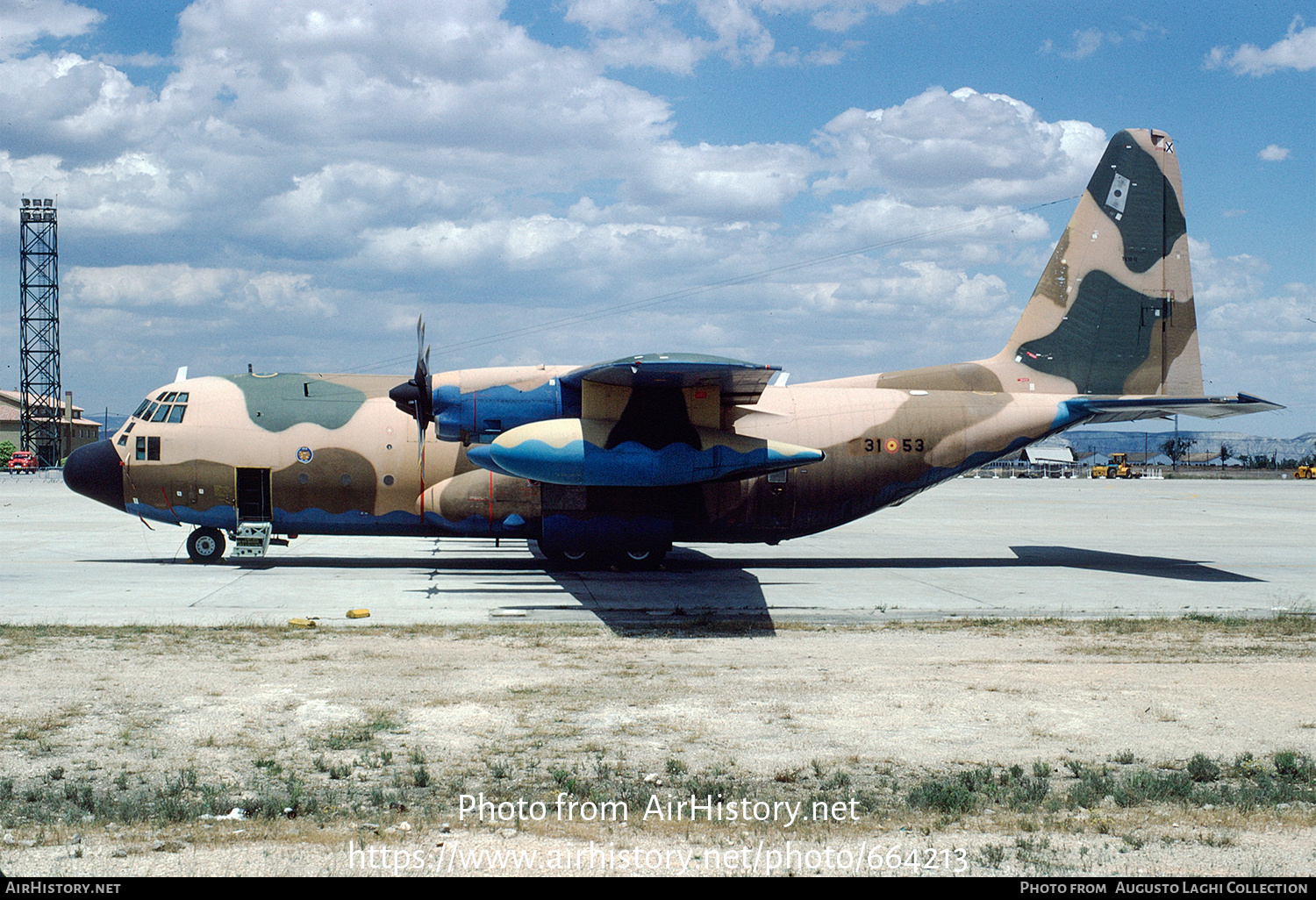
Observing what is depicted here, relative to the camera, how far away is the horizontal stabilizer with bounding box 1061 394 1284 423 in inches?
851

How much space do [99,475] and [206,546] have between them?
8.75 feet

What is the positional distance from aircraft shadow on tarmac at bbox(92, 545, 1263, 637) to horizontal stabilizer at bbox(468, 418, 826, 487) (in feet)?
7.01

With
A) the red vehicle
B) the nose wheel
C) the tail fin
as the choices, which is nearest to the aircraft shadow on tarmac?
the nose wheel

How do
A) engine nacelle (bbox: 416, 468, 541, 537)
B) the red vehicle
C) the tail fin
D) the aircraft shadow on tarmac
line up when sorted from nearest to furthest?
the aircraft shadow on tarmac → engine nacelle (bbox: 416, 468, 541, 537) → the tail fin → the red vehicle

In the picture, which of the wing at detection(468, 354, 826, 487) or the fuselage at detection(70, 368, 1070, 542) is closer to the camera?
the wing at detection(468, 354, 826, 487)

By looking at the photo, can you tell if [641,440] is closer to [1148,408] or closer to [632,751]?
[632,751]

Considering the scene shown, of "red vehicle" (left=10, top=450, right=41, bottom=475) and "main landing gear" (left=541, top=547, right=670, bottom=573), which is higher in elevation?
"red vehicle" (left=10, top=450, right=41, bottom=475)

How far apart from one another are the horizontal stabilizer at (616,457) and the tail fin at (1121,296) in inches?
327

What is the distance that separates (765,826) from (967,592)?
13.0 meters

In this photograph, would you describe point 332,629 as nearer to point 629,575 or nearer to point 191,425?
point 629,575

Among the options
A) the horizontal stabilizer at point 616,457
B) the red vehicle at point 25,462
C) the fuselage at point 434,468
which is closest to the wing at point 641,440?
the horizontal stabilizer at point 616,457

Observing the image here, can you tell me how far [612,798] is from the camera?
7.07 meters

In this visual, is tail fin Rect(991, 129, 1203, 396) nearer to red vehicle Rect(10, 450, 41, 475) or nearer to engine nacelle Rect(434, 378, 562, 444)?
engine nacelle Rect(434, 378, 562, 444)

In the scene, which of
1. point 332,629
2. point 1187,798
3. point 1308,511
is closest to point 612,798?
point 1187,798
